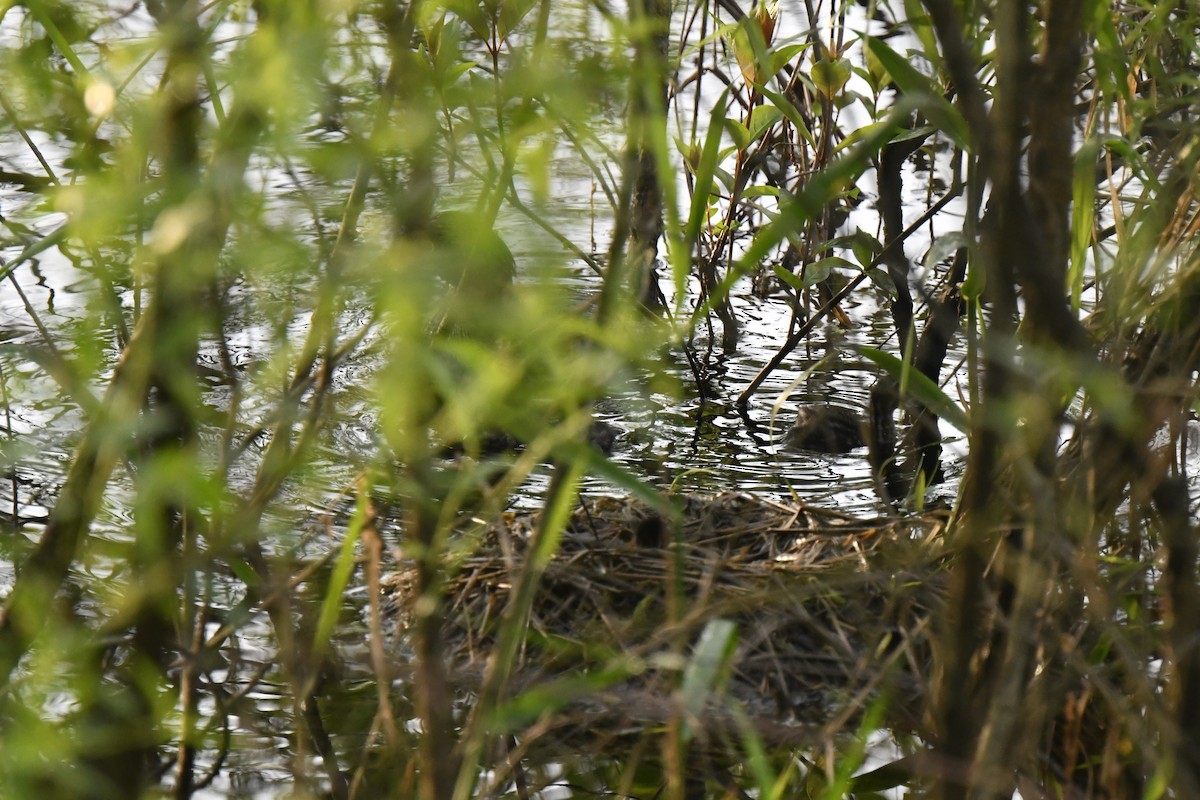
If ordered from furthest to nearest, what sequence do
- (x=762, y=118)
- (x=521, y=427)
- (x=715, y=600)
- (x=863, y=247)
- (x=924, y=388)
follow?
(x=762, y=118)
(x=863, y=247)
(x=715, y=600)
(x=924, y=388)
(x=521, y=427)

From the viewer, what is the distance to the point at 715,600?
2396mm

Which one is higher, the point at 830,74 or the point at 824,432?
the point at 830,74

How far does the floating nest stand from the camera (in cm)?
212

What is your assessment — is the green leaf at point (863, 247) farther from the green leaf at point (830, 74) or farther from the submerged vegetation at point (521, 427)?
the submerged vegetation at point (521, 427)

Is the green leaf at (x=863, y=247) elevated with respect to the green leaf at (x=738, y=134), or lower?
lower

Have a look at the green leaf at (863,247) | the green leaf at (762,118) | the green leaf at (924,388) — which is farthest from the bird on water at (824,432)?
the green leaf at (924,388)

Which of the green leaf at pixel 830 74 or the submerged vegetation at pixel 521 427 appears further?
the green leaf at pixel 830 74

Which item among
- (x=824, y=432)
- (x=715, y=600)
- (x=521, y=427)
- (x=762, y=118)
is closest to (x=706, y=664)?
(x=521, y=427)

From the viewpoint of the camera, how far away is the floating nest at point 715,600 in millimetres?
2123

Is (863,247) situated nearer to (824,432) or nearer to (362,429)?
(824,432)

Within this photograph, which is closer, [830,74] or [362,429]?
[830,74]

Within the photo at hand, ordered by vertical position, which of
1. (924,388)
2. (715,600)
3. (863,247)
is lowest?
(715,600)

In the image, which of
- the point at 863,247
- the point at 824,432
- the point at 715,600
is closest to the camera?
the point at 715,600

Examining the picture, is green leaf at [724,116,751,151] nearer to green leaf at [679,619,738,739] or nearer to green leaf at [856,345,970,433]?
green leaf at [856,345,970,433]
